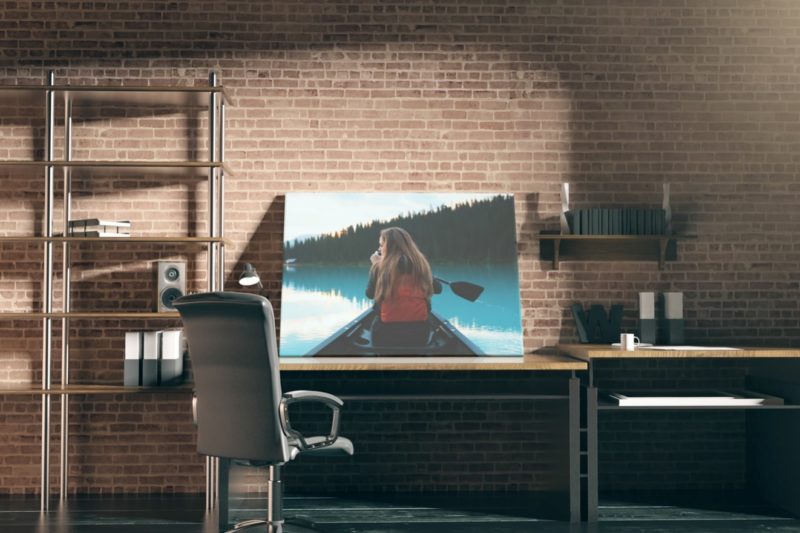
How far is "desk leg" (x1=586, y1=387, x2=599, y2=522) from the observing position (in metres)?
4.62

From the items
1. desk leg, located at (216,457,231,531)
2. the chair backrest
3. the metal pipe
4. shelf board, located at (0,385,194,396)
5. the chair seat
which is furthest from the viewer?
the metal pipe

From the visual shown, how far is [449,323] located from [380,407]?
0.69m

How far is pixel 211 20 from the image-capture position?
556 centimetres

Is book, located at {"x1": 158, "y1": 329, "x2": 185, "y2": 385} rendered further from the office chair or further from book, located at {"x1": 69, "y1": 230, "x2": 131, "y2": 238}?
the office chair

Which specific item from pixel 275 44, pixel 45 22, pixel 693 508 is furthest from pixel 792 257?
pixel 45 22

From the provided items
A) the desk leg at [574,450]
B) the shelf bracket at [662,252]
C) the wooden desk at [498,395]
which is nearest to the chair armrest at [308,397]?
the wooden desk at [498,395]

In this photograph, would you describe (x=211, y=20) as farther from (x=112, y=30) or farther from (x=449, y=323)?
(x=449, y=323)

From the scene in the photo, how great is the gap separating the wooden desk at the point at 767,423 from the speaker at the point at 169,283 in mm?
2328

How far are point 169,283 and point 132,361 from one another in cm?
52

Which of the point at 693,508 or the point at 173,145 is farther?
the point at 173,145

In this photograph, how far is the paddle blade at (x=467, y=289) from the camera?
539 centimetres

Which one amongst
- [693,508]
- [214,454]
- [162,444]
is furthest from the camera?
[162,444]

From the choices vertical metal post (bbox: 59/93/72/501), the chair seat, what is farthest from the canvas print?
vertical metal post (bbox: 59/93/72/501)

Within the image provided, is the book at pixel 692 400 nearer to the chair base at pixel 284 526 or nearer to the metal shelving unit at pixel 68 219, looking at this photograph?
the chair base at pixel 284 526
